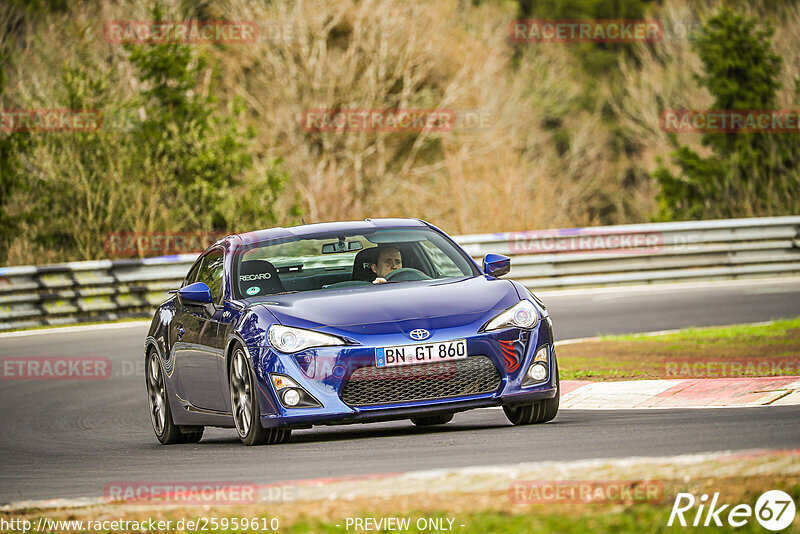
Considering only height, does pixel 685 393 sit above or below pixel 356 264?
below

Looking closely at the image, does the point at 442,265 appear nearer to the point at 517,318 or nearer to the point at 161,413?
the point at 517,318

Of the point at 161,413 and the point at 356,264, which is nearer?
the point at 356,264

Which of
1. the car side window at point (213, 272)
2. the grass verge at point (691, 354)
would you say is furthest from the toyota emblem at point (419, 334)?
the grass verge at point (691, 354)

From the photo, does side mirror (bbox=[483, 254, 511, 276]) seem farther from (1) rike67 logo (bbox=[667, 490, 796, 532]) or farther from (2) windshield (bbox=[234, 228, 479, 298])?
(1) rike67 logo (bbox=[667, 490, 796, 532])

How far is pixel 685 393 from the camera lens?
10.6m

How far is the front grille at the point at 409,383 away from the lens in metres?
8.50

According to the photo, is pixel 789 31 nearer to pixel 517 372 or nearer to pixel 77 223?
pixel 77 223

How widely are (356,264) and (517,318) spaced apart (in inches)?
63.5

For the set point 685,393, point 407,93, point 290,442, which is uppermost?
point 290,442

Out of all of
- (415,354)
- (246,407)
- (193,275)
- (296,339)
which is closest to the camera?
(415,354)

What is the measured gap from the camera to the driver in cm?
994

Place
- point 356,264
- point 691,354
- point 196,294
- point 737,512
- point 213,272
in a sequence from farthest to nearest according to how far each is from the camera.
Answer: point 691,354 < point 213,272 < point 356,264 < point 196,294 < point 737,512

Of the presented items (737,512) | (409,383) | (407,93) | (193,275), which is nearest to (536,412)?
(409,383)

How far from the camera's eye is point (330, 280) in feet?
33.4
